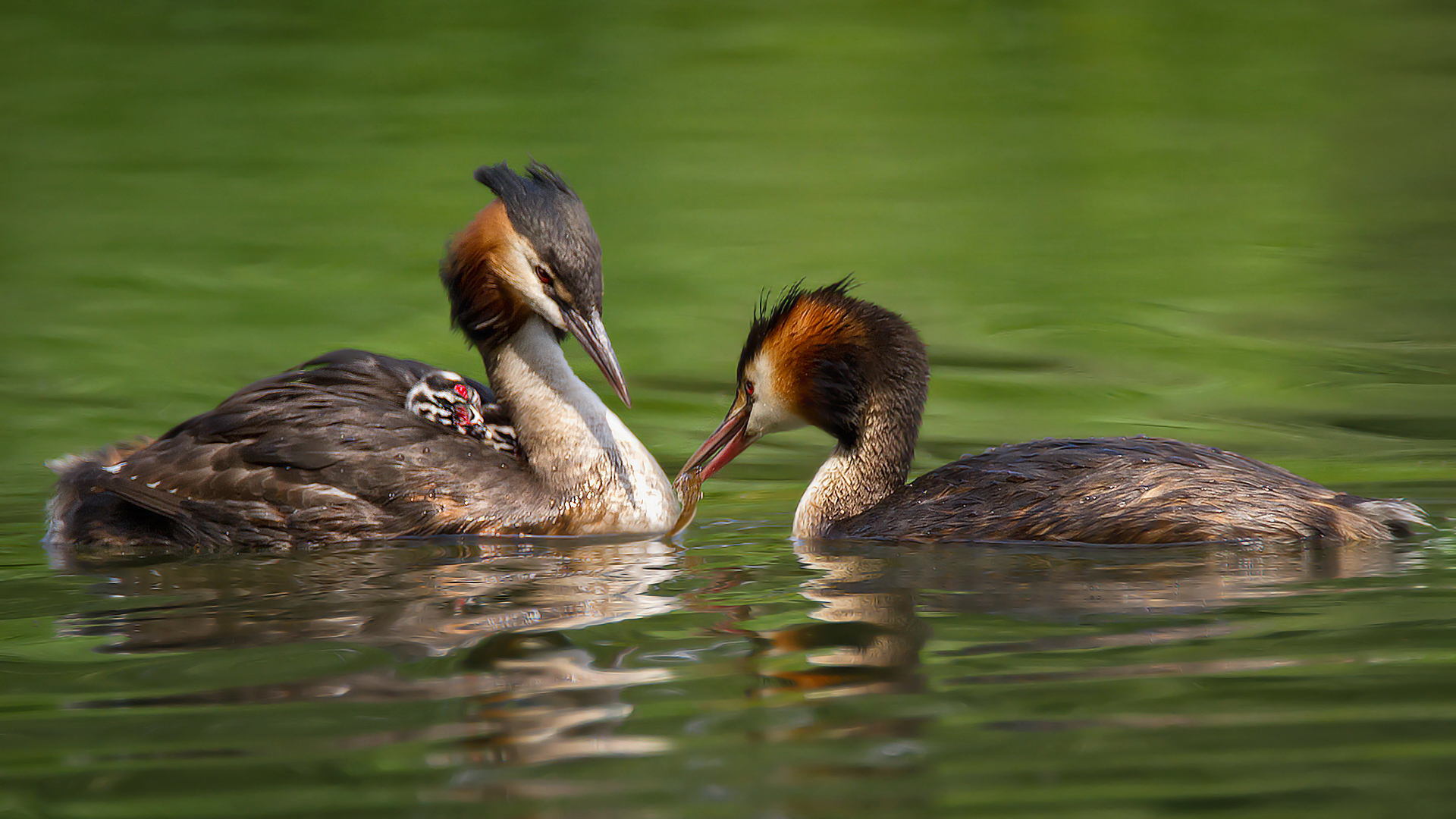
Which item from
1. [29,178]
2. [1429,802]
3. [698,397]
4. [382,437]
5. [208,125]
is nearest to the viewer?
[1429,802]

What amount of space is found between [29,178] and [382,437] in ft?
35.2

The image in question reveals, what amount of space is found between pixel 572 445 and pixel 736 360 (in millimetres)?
3420

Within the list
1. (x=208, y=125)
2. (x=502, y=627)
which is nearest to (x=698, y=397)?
(x=502, y=627)

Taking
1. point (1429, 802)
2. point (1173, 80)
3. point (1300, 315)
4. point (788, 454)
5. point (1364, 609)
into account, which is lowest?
point (1429, 802)

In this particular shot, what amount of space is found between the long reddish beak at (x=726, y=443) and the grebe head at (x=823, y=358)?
0.24ft

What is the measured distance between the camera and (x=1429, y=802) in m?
3.87

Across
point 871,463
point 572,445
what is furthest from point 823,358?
point 572,445

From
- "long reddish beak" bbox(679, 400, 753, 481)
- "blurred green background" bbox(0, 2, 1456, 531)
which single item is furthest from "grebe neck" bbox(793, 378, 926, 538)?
"blurred green background" bbox(0, 2, 1456, 531)

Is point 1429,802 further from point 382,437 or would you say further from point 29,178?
point 29,178

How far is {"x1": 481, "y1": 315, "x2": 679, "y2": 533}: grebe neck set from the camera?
24.8 ft

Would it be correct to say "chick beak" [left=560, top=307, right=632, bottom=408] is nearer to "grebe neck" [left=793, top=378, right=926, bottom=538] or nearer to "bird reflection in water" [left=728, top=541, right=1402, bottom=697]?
"grebe neck" [left=793, top=378, right=926, bottom=538]

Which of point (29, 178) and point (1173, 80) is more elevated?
point (1173, 80)

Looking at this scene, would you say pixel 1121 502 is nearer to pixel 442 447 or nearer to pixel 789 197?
pixel 442 447

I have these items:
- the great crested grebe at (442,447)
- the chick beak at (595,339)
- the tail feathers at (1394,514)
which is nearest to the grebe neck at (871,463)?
the great crested grebe at (442,447)
